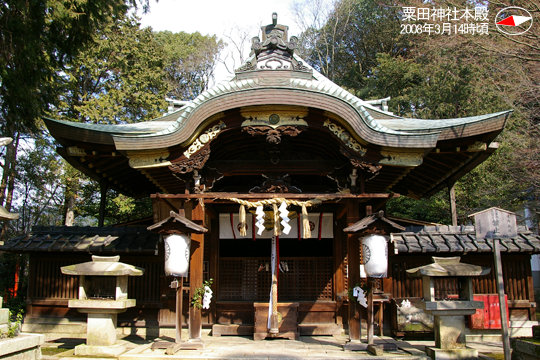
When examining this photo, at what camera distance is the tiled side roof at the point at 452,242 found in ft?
31.7

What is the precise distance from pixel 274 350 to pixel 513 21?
47.5ft

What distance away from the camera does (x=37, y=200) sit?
21891mm

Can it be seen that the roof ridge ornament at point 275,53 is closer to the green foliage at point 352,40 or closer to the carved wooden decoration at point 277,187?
the carved wooden decoration at point 277,187

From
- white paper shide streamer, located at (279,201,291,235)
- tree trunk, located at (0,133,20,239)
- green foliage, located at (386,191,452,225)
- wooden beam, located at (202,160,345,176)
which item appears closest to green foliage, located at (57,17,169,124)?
tree trunk, located at (0,133,20,239)

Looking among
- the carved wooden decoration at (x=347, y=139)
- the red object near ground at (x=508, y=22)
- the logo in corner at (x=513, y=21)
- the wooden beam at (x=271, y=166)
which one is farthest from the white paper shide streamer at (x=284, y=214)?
the red object near ground at (x=508, y=22)

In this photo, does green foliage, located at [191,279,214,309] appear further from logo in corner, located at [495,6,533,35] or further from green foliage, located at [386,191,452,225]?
logo in corner, located at [495,6,533,35]

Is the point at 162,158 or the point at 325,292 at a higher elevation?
the point at 162,158

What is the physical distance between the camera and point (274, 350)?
7.80m

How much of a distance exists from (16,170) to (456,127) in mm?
19843

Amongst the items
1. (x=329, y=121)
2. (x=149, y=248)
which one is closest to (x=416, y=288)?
(x=329, y=121)

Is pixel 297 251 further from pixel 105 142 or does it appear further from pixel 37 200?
pixel 37 200

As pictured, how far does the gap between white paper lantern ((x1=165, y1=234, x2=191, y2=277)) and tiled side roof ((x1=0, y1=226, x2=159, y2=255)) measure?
7.03ft

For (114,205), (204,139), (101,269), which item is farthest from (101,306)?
(114,205)

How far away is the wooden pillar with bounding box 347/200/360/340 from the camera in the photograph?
7.93m
